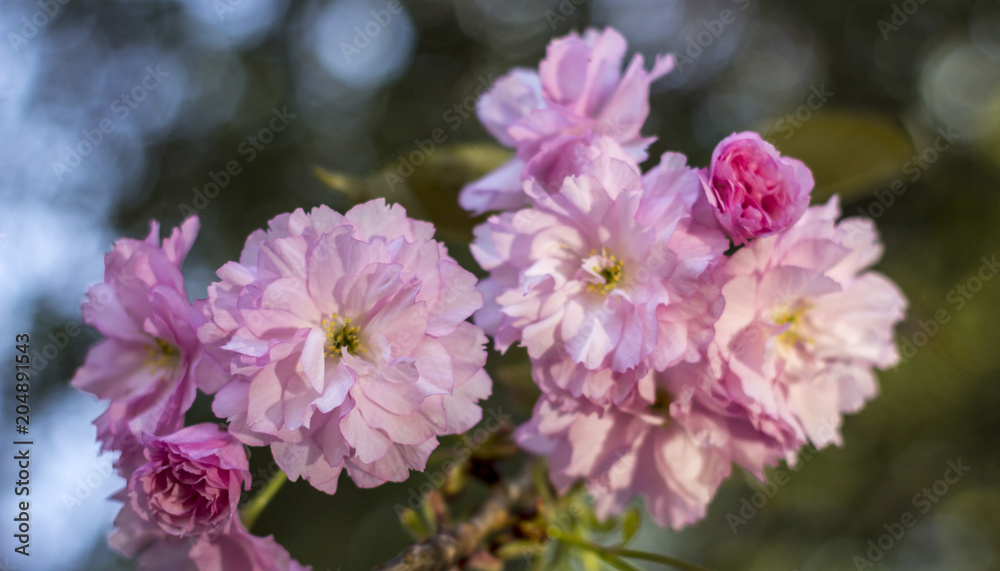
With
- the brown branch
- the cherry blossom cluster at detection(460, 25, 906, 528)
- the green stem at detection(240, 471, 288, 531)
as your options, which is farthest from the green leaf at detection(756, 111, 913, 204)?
the green stem at detection(240, 471, 288, 531)

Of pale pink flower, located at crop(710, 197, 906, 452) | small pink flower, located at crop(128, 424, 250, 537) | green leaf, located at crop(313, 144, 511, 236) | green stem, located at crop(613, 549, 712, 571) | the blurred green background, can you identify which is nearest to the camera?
small pink flower, located at crop(128, 424, 250, 537)

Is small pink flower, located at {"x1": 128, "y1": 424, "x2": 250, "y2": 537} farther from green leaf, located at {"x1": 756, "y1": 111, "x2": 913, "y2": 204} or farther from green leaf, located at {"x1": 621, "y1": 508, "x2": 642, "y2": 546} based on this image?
green leaf, located at {"x1": 756, "y1": 111, "x2": 913, "y2": 204}

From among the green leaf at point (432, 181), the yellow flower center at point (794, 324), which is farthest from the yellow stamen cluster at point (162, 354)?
the yellow flower center at point (794, 324)

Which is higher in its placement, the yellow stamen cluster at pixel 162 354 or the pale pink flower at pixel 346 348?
the pale pink flower at pixel 346 348

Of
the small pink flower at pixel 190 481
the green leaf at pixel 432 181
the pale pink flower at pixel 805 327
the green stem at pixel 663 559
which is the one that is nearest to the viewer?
the small pink flower at pixel 190 481

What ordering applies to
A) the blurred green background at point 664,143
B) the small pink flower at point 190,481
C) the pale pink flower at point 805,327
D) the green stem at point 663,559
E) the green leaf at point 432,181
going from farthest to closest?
the blurred green background at point 664,143 < the green leaf at point 432,181 < the green stem at point 663,559 < the pale pink flower at point 805,327 < the small pink flower at point 190,481

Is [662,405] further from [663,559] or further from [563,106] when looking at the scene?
[563,106]

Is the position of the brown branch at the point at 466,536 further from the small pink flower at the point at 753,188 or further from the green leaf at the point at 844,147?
the green leaf at the point at 844,147
